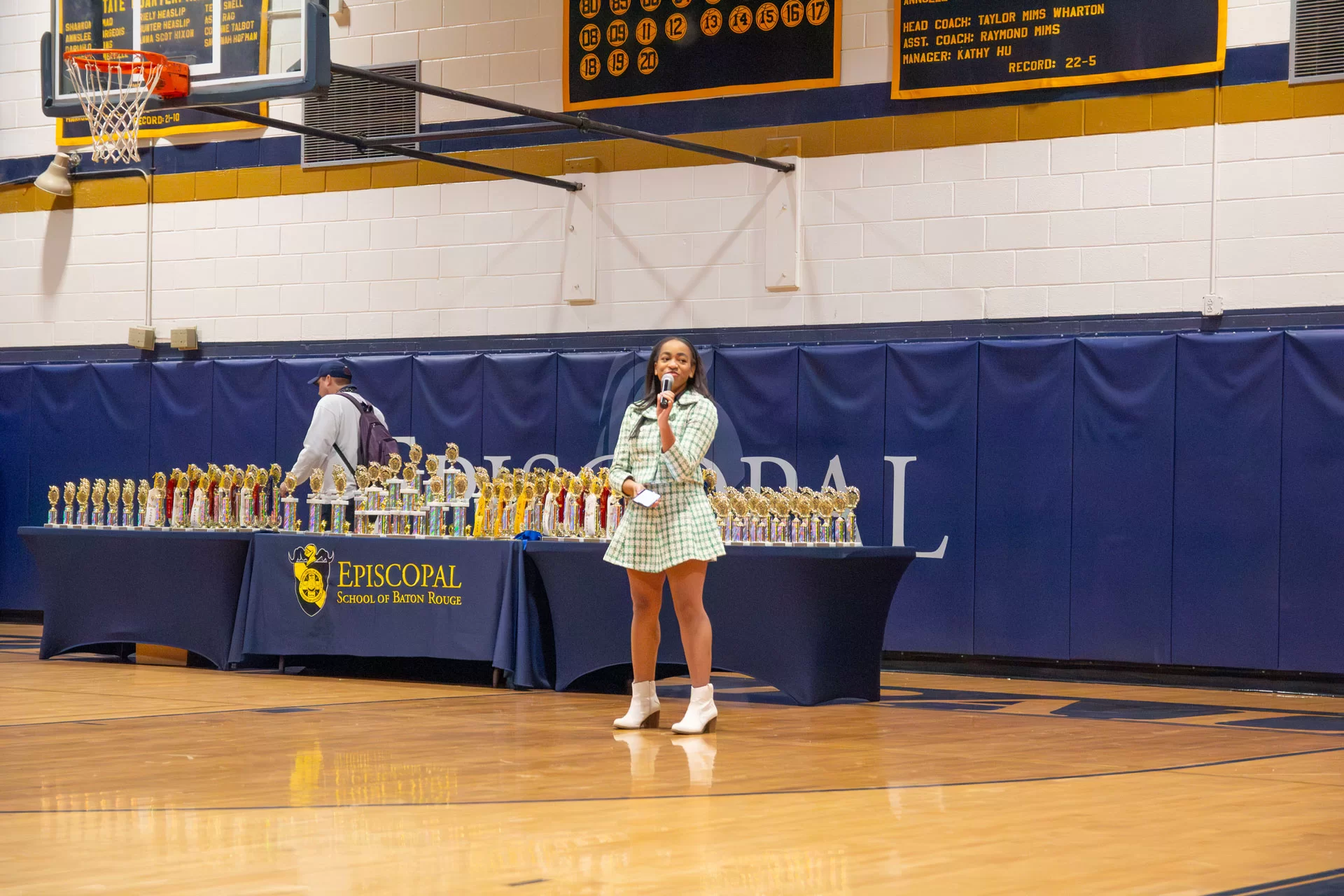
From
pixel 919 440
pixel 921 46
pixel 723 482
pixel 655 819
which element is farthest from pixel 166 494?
pixel 655 819

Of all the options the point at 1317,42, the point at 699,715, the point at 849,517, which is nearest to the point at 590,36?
the point at 1317,42

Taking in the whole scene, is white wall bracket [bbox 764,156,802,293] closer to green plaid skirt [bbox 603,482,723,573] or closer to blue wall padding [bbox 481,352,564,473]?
blue wall padding [bbox 481,352,564,473]

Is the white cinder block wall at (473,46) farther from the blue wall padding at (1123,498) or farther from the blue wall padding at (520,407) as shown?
the blue wall padding at (1123,498)

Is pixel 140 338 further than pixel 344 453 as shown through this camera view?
Yes

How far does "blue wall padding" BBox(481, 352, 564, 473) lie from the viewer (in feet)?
38.0

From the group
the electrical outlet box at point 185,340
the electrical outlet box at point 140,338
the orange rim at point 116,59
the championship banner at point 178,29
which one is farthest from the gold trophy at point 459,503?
the electrical outlet box at point 140,338

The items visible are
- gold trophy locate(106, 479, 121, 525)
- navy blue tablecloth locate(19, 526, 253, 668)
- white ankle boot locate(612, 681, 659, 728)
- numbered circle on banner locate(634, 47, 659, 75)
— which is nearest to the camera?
white ankle boot locate(612, 681, 659, 728)

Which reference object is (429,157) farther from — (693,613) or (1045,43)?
(693,613)

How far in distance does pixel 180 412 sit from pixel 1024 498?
22.0 ft

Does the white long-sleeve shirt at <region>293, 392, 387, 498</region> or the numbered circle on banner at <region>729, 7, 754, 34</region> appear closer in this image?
the white long-sleeve shirt at <region>293, 392, 387, 498</region>

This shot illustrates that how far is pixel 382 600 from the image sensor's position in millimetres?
8516

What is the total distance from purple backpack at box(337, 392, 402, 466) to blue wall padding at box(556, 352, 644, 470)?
1.79 meters

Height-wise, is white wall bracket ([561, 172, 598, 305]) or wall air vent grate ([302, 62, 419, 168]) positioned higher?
wall air vent grate ([302, 62, 419, 168])

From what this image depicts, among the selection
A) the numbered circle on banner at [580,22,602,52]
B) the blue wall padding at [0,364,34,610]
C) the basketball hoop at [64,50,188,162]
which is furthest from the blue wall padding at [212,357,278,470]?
the numbered circle on banner at [580,22,602,52]
